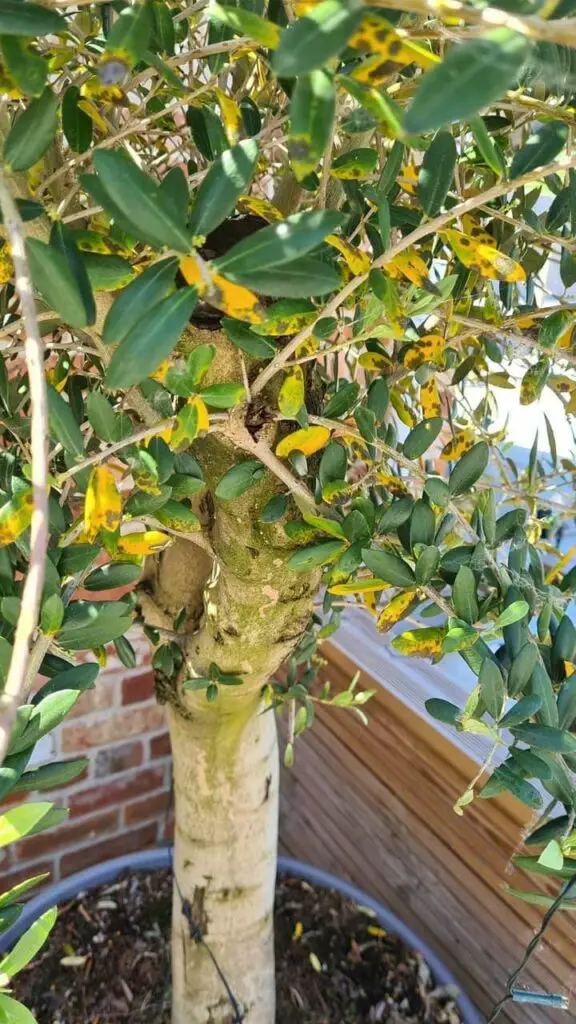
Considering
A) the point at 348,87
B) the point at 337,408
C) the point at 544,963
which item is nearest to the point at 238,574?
the point at 337,408

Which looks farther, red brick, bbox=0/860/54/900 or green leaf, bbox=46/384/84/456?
red brick, bbox=0/860/54/900

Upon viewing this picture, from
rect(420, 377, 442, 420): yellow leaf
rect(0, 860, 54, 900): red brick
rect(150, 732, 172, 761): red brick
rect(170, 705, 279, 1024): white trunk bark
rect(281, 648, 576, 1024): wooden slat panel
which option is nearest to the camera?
rect(420, 377, 442, 420): yellow leaf

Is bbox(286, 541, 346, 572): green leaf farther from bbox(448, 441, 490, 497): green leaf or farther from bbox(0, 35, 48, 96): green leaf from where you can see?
bbox(0, 35, 48, 96): green leaf

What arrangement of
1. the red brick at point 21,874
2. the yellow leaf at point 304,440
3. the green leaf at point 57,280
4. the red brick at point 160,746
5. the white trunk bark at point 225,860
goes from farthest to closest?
1. the red brick at point 160,746
2. the red brick at point 21,874
3. the white trunk bark at point 225,860
4. the yellow leaf at point 304,440
5. the green leaf at point 57,280

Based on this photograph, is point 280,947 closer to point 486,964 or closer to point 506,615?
point 486,964

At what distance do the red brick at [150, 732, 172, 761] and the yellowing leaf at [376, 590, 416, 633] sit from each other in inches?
39.5

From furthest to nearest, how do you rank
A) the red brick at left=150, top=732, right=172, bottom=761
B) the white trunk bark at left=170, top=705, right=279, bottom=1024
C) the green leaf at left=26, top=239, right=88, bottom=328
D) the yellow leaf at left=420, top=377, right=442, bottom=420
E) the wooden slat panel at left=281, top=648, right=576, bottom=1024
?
the red brick at left=150, top=732, right=172, bottom=761
the wooden slat panel at left=281, top=648, right=576, bottom=1024
the white trunk bark at left=170, top=705, right=279, bottom=1024
the yellow leaf at left=420, top=377, right=442, bottom=420
the green leaf at left=26, top=239, right=88, bottom=328

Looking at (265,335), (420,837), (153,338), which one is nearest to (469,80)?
(153,338)

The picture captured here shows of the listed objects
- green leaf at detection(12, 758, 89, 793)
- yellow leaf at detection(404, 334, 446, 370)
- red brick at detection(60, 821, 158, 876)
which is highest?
yellow leaf at detection(404, 334, 446, 370)

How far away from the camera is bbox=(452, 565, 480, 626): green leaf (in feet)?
1.50

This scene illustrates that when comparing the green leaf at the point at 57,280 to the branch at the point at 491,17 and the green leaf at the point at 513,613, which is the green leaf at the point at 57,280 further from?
the green leaf at the point at 513,613

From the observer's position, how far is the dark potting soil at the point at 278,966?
3.26 ft

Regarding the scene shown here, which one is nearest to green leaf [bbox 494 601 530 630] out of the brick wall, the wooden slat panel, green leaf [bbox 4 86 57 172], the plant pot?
green leaf [bbox 4 86 57 172]

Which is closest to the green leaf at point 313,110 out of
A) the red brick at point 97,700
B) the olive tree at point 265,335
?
the olive tree at point 265,335
